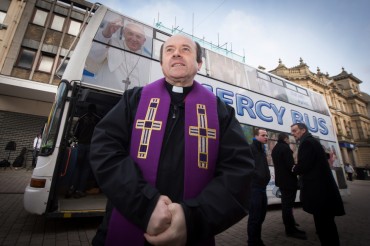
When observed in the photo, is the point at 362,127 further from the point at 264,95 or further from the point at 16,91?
the point at 16,91

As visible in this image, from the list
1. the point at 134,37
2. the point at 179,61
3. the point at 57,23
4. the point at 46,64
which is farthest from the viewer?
Result: the point at 57,23

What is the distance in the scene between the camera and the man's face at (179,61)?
147cm

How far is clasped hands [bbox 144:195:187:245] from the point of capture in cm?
86

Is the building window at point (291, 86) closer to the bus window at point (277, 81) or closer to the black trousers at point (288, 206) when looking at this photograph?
the bus window at point (277, 81)

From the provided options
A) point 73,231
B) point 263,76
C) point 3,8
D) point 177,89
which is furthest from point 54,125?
point 3,8

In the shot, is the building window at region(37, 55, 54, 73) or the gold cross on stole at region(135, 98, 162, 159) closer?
the gold cross on stole at region(135, 98, 162, 159)

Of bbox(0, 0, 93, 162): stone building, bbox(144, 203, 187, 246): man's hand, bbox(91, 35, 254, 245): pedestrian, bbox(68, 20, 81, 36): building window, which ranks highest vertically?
bbox(68, 20, 81, 36): building window

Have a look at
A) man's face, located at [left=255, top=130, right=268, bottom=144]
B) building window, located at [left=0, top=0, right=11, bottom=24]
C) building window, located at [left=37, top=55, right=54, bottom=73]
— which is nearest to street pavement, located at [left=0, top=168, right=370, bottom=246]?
man's face, located at [left=255, top=130, right=268, bottom=144]

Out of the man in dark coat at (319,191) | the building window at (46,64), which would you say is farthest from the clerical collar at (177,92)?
the building window at (46,64)

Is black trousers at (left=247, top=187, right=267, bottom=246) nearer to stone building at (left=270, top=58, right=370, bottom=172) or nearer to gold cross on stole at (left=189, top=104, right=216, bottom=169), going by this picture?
gold cross on stole at (left=189, top=104, right=216, bottom=169)

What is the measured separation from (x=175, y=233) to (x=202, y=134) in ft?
1.93

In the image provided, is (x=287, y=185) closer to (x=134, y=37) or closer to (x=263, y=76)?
(x=263, y=76)

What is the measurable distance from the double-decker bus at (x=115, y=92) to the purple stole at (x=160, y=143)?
2.91 metres

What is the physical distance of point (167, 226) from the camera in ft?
2.94
